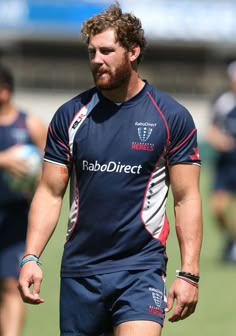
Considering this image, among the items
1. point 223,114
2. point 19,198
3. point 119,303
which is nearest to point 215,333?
point 19,198

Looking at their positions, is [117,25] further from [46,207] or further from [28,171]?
[28,171]

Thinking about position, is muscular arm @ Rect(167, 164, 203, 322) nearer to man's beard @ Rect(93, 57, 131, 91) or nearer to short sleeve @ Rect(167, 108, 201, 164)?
short sleeve @ Rect(167, 108, 201, 164)

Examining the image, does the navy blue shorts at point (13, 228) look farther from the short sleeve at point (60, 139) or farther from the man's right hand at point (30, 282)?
the man's right hand at point (30, 282)

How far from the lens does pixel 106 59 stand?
19.0 ft

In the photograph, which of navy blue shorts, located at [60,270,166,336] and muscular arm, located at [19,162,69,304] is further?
muscular arm, located at [19,162,69,304]

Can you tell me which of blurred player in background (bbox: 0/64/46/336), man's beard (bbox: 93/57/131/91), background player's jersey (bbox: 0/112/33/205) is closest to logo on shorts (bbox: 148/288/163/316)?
man's beard (bbox: 93/57/131/91)

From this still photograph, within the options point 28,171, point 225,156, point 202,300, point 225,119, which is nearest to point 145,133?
point 28,171

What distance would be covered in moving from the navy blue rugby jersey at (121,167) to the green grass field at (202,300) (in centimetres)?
363

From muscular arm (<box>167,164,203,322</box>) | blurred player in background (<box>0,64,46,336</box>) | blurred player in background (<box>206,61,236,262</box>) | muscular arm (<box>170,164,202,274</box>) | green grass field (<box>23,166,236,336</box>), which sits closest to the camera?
muscular arm (<box>167,164,203,322</box>)

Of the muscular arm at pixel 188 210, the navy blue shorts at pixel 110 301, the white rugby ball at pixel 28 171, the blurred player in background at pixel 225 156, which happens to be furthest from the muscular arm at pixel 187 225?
the blurred player in background at pixel 225 156

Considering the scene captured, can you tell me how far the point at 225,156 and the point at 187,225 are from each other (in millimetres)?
8689

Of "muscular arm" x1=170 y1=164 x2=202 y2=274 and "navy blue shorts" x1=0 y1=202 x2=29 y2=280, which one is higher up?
"muscular arm" x1=170 y1=164 x2=202 y2=274

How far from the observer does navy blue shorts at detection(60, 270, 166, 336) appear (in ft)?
18.9

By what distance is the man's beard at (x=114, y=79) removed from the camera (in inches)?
229
